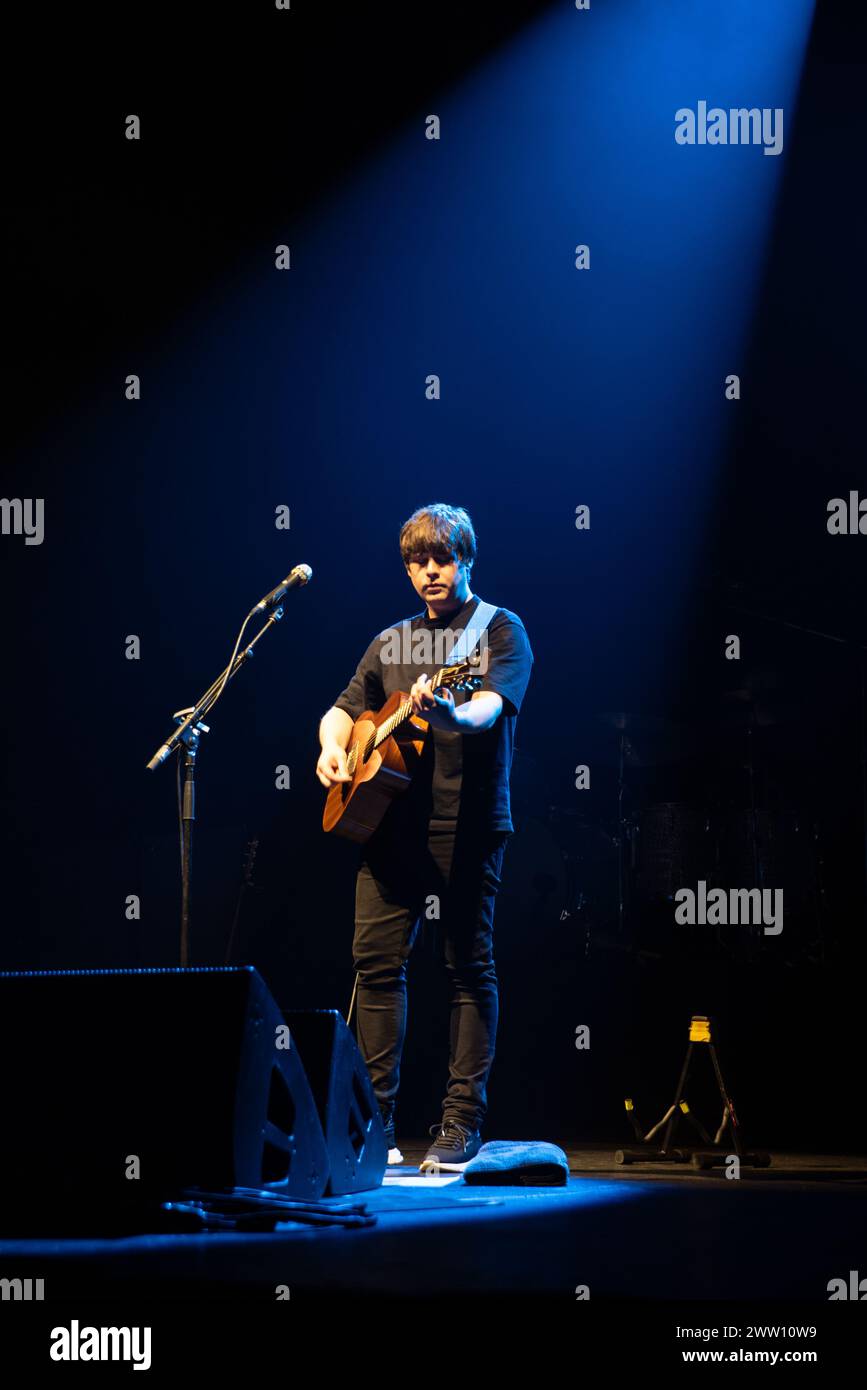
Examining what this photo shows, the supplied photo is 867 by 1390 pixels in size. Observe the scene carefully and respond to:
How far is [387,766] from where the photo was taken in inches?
156

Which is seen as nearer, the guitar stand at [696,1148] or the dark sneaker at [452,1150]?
the dark sneaker at [452,1150]

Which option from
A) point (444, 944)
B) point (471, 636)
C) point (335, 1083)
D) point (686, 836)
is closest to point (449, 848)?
point (444, 944)

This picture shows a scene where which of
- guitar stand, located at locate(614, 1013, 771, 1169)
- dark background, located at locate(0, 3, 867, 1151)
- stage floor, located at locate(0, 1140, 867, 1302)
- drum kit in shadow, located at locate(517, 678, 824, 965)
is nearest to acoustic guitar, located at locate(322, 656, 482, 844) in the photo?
stage floor, located at locate(0, 1140, 867, 1302)

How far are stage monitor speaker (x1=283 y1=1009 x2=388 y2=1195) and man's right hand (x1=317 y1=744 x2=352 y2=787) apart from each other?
41.6 inches

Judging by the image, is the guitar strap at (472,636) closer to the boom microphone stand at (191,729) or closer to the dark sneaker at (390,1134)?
the boom microphone stand at (191,729)

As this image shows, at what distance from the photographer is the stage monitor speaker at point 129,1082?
7.62 ft

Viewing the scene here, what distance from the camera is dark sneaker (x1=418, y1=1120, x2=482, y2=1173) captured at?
11.8 feet

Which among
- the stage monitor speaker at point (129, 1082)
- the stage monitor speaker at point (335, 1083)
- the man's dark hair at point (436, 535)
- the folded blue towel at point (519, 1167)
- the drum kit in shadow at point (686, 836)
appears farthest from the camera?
the drum kit in shadow at point (686, 836)

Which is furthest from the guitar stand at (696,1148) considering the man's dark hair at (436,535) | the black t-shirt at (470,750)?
the man's dark hair at (436,535)

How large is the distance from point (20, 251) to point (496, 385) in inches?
89.0

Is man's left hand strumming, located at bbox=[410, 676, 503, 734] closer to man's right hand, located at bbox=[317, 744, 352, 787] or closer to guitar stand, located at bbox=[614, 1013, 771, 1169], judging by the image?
man's right hand, located at bbox=[317, 744, 352, 787]
